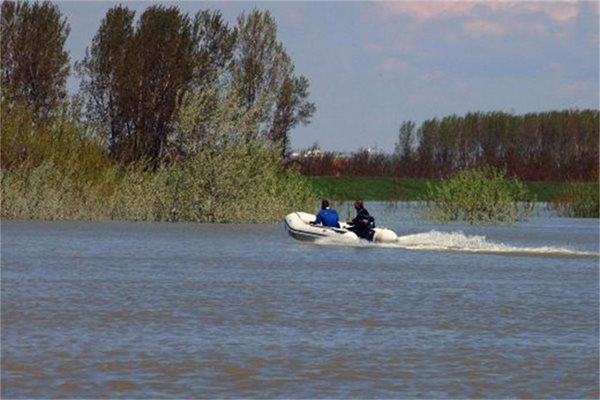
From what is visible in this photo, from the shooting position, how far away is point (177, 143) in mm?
52250

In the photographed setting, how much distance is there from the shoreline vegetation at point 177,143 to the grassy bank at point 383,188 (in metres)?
0.09

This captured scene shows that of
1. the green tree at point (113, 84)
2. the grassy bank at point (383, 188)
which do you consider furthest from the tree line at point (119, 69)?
the grassy bank at point (383, 188)

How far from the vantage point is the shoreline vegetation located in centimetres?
4950

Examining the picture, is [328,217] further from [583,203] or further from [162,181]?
Answer: [583,203]

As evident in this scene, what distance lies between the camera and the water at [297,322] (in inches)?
566

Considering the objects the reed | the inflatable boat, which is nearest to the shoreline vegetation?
the reed

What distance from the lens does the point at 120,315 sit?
→ 66.2ft

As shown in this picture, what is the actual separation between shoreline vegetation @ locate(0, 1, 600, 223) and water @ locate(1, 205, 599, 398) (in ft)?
38.5

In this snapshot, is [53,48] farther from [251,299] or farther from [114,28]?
[251,299]

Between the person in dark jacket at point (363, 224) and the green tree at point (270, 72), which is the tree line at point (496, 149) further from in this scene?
the person in dark jacket at point (363, 224)

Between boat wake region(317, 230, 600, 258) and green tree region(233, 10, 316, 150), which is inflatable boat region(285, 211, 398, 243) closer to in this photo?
boat wake region(317, 230, 600, 258)

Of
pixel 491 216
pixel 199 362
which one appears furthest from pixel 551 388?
pixel 491 216

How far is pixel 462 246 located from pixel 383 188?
5176 cm

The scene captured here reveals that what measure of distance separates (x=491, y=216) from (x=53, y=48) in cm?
2085
